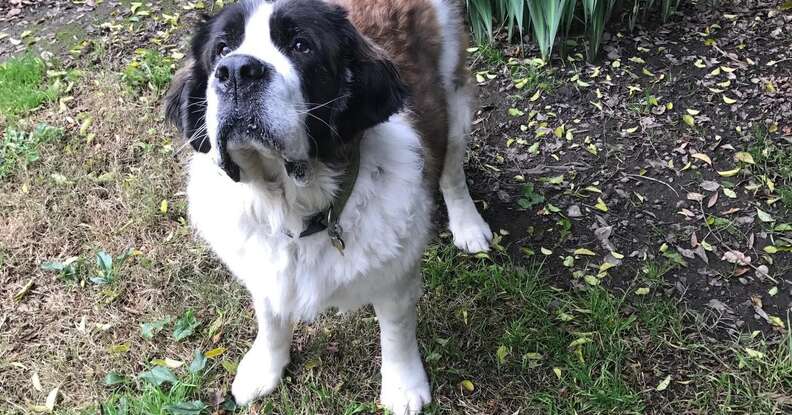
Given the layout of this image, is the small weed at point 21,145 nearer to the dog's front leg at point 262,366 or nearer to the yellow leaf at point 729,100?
the dog's front leg at point 262,366

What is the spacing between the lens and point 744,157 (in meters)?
3.83

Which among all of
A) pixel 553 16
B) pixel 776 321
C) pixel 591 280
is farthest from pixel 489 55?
pixel 776 321

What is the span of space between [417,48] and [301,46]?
0.95 meters

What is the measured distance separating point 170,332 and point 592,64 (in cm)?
304

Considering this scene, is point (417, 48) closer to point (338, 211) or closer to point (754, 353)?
point (338, 211)

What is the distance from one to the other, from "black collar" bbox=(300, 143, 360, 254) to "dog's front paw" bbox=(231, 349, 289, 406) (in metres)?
0.86

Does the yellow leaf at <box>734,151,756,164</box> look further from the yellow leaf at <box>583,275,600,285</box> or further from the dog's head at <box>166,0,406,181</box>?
the dog's head at <box>166,0,406,181</box>

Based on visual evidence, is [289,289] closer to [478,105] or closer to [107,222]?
[107,222]

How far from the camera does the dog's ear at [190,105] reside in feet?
7.07

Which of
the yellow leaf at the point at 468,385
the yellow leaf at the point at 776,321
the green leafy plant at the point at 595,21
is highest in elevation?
the green leafy plant at the point at 595,21

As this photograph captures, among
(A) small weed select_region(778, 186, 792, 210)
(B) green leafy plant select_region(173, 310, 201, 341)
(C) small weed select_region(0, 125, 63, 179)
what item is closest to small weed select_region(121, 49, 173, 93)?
(C) small weed select_region(0, 125, 63, 179)

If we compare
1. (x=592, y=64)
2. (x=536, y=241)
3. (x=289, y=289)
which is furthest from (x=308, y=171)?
(x=592, y=64)

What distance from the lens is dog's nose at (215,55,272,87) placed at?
1.81 m

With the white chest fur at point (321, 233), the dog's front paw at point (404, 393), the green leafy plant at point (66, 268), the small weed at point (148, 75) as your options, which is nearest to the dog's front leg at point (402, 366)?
the dog's front paw at point (404, 393)
